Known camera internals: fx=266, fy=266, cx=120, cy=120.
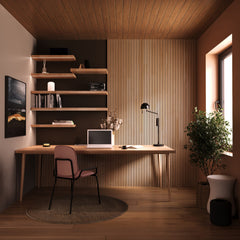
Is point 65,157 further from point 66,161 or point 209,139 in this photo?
point 209,139

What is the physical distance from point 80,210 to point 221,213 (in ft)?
5.45

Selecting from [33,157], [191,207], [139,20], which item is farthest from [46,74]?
[191,207]

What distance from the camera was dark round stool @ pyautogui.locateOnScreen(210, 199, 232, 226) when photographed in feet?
9.29

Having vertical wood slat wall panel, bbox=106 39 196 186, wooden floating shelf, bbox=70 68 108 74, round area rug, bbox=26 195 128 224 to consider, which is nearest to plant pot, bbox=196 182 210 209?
round area rug, bbox=26 195 128 224

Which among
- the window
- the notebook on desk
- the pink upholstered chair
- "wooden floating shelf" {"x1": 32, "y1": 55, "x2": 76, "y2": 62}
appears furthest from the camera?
"wooden floating shelf" {"x1": 32, "y1": 55, "x2": 76, "y2": 62}

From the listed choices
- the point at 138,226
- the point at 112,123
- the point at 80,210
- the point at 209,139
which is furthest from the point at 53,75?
the point at 138,226

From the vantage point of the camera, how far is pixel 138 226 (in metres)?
2.85

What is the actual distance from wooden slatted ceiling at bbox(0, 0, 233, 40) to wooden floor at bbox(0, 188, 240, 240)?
2.57 m

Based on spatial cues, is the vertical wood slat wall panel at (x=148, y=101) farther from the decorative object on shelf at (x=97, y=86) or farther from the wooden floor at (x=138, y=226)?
the wooden floor at (x=138, y=226)

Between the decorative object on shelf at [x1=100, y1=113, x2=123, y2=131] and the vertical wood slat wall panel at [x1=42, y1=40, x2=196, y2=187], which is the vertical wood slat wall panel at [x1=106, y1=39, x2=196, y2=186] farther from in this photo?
the decorative object on shelf at [x1=100, y1=113, x2=123, y2=131]

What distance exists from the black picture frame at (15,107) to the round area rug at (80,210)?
3.47 feet

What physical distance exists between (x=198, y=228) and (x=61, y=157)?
176cm

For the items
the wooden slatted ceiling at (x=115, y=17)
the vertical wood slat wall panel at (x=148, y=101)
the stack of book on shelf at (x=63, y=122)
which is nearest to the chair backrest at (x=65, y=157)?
the stack of book on shelf at (x=63, y=122)

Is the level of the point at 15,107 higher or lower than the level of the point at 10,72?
lower
